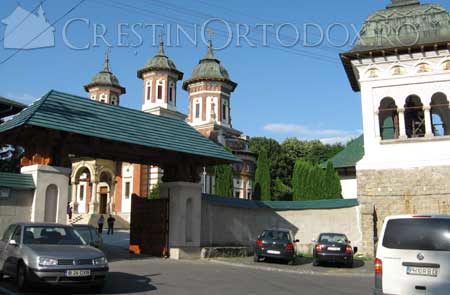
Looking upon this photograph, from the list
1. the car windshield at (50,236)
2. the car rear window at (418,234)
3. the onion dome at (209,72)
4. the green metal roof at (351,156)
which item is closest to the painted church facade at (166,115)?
the onion dome at (209,72)

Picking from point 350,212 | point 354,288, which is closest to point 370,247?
point 350,212

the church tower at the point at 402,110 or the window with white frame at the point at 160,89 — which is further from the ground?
the window with white frame at the point at 160,89

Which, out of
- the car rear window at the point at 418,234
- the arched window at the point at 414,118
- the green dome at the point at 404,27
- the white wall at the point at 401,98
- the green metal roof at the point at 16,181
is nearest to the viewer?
the car rear window at the point at 418,234

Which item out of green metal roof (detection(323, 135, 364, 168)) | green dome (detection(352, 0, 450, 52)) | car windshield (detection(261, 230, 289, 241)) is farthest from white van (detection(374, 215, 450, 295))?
green metal roof (detection(323, 135, 364, 168))

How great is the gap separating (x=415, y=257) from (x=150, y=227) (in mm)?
14255

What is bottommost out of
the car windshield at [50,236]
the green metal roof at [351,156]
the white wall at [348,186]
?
the car windshield at [50,236]

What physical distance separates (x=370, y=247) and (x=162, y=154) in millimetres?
11250

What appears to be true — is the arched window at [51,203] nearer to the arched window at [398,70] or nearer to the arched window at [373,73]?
the arched window at [373,73]

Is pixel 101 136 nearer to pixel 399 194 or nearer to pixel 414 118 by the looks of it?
pixel 399 194

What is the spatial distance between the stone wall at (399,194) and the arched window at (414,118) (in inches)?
116

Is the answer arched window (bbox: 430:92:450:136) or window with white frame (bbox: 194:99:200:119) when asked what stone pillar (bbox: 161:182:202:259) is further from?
window with white frame (bbox: 194:99:200:119)

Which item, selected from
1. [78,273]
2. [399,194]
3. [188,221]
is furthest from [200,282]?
[399,194]

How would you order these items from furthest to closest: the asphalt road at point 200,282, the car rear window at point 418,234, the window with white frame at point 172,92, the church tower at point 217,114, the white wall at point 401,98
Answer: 1. the church tower at point 217,114
2. the window with white frame at point 172,92
3. the white wall at point 401,98
4. the asphalt road at point 200,282
5. the car rear window at point 418,234

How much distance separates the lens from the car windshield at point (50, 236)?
10.6 metres
